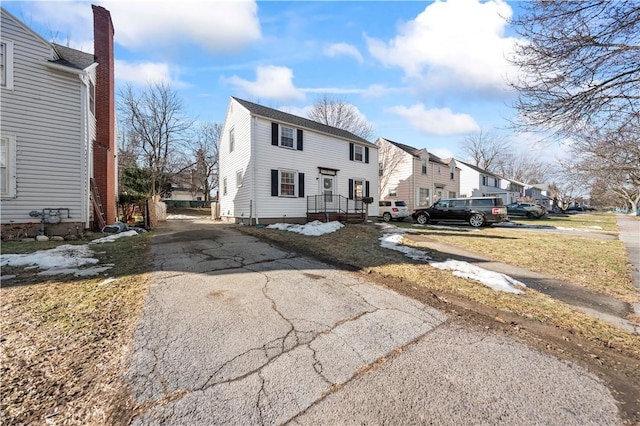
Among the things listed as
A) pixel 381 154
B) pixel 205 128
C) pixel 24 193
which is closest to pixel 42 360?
pixel 24 193

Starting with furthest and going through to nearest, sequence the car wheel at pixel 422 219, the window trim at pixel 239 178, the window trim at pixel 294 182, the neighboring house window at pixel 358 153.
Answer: the car wheel at pixel 422 219, the neighboring house window at pixel 358 153, the window trim at pixel 239 178, the window trim at pixel 294 182

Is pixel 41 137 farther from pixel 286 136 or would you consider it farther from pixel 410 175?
pixel 410 175

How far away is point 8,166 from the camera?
26.0 ft

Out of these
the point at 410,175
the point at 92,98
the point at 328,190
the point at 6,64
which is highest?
the point at 92,98

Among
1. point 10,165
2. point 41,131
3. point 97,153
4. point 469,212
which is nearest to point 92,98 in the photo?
point 97,153

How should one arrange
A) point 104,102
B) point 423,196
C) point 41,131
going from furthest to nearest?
point 423,196
point 104,102
point 41,131

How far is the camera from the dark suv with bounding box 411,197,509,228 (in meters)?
16.0

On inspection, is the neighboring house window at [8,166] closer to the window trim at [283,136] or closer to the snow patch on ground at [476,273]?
the window trim at [283,136]

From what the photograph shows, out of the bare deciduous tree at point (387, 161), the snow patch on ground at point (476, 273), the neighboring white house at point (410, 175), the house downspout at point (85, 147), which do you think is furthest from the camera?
the bare deciduous tree at point (387, 161)

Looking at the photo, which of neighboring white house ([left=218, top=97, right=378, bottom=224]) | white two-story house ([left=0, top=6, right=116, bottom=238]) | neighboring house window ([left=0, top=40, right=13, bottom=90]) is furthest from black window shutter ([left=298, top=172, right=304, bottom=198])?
neighboring house window ([left=0, top=40, right=13, bottom=90])

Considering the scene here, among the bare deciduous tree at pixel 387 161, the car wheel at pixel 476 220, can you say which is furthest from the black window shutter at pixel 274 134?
the bare deciduous tree at pixel 387 161

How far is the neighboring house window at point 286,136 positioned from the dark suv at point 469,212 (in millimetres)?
9551

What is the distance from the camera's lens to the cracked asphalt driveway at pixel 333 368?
6.10ft

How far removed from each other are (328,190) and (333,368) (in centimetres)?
1421
